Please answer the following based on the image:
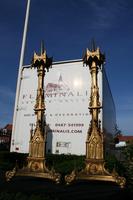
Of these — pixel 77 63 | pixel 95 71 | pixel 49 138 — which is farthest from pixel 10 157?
pixel 95 71

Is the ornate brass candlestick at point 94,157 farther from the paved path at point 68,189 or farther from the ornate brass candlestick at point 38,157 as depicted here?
the ornate brass candlestick at point 38,157

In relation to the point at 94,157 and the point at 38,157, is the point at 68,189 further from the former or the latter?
the point at 38,157

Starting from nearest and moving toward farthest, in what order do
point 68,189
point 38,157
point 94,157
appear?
point 68,189 → point 94,157 → point 38,157

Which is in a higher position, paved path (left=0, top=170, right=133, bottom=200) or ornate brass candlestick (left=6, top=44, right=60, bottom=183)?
ornate brass candlestick (left=6, top=44, right=60, bottom=183)

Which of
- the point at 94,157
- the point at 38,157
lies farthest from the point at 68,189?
the point at 38,157

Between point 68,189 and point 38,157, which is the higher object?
point 38,157

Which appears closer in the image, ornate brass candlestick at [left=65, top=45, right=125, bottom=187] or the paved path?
the paved path

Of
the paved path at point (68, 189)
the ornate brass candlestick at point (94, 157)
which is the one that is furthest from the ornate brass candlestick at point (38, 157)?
the ornate brass candlestick at point (94, 157)

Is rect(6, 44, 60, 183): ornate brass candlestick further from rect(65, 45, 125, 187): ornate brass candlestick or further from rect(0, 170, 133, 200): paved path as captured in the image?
rect(65, 45, 125, 187): ornate brass candlestick

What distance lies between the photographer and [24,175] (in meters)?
7.25

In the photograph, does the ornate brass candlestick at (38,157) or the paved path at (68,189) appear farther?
the ornate brass candlestick at (38,157)

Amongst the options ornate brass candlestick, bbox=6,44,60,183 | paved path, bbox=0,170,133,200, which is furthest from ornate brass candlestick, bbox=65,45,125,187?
ornate brass candlestick, bbox=6,44,60,183

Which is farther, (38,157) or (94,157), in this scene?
(38,157)

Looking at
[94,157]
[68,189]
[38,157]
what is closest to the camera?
[68,189]
